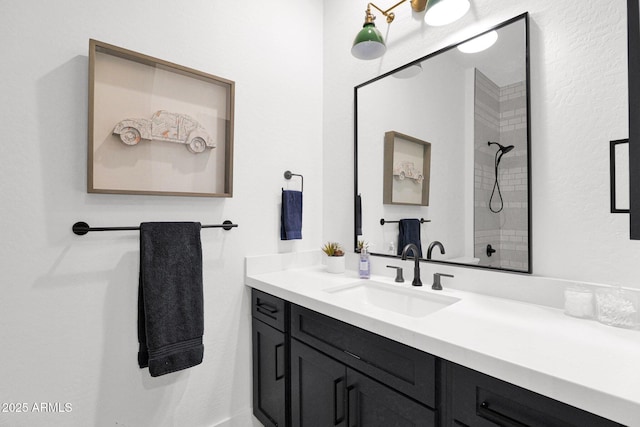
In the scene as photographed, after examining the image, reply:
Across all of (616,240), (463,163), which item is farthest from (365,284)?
(616,240)

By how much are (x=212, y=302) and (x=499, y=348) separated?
4.18 feet

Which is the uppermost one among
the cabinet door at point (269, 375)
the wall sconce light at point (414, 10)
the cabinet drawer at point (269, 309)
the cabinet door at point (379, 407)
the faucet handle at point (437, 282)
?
the wall sconce light at point (414, 10)

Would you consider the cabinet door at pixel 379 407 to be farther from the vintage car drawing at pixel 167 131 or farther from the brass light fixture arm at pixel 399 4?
the brass light fixture arm at pixel 399 4

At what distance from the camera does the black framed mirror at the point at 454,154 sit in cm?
120

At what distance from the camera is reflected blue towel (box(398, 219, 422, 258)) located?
156 cm

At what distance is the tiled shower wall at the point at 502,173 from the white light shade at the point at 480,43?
104mm

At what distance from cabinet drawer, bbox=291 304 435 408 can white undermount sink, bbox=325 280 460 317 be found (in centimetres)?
13

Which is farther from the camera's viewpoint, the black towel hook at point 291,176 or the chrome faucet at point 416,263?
the black towel hook at point 291,176

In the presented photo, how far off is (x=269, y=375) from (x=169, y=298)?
0.64 m

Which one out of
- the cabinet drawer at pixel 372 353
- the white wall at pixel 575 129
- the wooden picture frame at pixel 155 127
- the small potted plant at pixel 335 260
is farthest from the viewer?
the small potted plant at pixel 335 260

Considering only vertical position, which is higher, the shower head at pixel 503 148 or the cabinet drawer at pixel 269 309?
the shower head at pixel 503 148

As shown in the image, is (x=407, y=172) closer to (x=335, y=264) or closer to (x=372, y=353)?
(x=335, y=264)

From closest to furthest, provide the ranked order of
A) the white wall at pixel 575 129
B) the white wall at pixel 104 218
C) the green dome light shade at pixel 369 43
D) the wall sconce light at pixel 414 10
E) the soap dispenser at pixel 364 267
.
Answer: the white wall at pixel 575 129, the white wall at pixel 104 218, the wall sconce light at pixel 414 10, the green dome light shade at pixel 369 43, the soap dispenser at pixel 364 267

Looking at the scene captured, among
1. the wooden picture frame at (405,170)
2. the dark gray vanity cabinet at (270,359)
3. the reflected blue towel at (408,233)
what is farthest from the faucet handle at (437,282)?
the dark gray vanity cabinet at (270,359)
